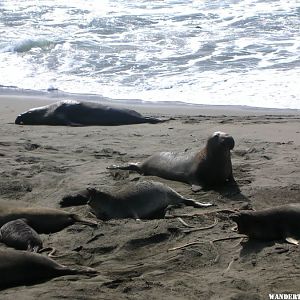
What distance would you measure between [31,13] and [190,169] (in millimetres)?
13020

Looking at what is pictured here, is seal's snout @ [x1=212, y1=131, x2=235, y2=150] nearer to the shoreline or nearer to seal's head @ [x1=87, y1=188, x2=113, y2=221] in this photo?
seal's head @ [x1=87, y1=188, x2=113, y2=221]

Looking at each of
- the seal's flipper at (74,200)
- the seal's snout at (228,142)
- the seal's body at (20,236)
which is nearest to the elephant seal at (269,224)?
the seal's body at (20,236)

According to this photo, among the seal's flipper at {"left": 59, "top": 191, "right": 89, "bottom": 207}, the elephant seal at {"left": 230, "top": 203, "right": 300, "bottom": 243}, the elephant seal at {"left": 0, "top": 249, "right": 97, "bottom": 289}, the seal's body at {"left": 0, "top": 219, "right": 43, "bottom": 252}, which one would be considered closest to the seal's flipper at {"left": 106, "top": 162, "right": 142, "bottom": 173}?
the seal's flipper at {"left": 59, "top": 191, "right": 89, "bottom": 207}

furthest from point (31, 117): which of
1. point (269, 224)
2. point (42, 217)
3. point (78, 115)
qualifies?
point (269, 224)

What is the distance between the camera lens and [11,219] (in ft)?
15.1

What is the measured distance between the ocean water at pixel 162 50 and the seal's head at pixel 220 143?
3.45 m

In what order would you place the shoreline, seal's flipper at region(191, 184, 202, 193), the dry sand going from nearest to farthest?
the dry sand → seal's flipper at region(191, 184, 202, 193) → the shoreline

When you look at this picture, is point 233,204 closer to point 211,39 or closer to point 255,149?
point 255,149

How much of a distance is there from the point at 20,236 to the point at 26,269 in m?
0.64

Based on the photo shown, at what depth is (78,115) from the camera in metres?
8.78

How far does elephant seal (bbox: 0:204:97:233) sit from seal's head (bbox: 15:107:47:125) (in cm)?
395

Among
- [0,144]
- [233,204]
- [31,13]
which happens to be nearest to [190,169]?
[233,204]

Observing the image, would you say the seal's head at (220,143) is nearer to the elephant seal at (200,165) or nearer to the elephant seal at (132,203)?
the elephant seal at (200,165)

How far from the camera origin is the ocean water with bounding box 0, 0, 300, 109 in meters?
10.1
